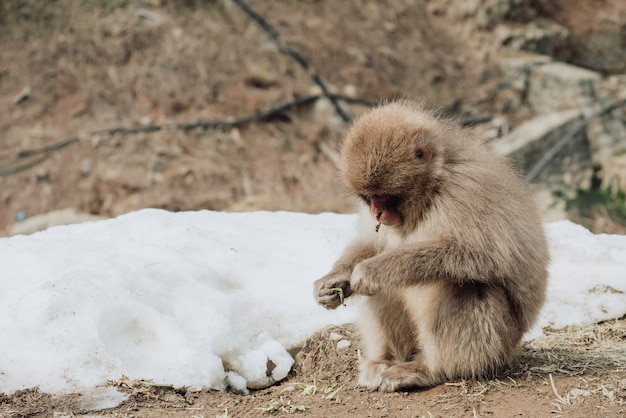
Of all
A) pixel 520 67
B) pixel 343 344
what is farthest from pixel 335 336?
pixel 520 67

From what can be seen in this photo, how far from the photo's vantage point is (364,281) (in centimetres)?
364

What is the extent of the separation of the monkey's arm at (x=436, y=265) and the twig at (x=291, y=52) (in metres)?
7.62

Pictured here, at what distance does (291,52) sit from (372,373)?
8530mm

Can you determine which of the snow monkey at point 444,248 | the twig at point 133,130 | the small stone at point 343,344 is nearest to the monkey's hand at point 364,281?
the snow monkey at point 444,248

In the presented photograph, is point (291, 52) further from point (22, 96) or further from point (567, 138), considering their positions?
point (567, 138)

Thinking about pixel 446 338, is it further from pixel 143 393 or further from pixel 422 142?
pixel 143 393

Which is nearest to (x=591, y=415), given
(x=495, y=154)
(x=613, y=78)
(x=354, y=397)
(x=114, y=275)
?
(x=354, y=397)

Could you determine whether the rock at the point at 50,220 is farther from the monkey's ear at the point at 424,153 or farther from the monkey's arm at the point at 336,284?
the monkey's ear at the point at 424,153

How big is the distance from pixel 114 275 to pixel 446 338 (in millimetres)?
1925

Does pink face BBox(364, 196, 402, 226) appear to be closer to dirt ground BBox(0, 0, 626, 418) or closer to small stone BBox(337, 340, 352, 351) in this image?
small stone BBox(337, 340, 352, 351)

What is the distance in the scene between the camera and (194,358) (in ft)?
12.9

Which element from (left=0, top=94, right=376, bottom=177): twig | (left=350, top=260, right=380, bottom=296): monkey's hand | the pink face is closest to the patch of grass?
(left=350, top=260, right=380, bottom=296): monkey's hand

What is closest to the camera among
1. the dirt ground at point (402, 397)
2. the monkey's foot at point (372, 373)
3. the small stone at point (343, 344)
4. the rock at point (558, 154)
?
the dirt ground at point (402, 397)

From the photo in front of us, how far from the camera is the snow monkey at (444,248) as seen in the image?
3.57 meters
